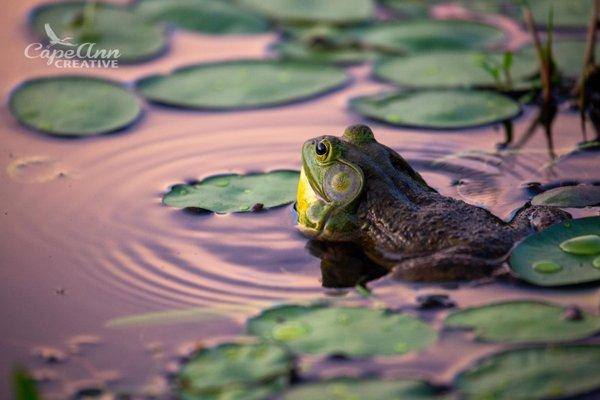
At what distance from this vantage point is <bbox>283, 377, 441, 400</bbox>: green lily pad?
412 centimetres

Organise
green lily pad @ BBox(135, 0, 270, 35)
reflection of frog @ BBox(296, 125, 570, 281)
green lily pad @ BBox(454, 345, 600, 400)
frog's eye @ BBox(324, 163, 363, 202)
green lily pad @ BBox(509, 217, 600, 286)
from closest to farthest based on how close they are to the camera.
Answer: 1. green lily pad @ BBox(454, 345, 600, 400)
2. green lily pad @ BBox(509, 217, 600, 286)
3. reflection of frog @ BBox(296, 125, 570, 281)
4. frog's eye @ BBox(324, 163, 363, 202)
5. green lily pad @ BBox(135, 0, 270, 35)

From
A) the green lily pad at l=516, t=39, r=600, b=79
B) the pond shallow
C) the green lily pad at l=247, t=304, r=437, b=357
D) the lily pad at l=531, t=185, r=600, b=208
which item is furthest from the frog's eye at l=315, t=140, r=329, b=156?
Answer: the green lily pad at l=516, t=39, r=600, b=79

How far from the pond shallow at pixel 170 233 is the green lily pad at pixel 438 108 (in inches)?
3.6

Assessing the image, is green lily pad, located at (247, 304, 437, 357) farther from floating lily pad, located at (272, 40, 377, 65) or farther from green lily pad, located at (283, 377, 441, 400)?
floating lily pad, located at (272, 40, 377, 65)

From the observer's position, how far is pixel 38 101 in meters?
7.36

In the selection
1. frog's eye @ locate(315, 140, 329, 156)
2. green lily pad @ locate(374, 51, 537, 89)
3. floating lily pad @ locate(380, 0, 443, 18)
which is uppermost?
floating lily pad @ locate(380, 0, 443, 18)

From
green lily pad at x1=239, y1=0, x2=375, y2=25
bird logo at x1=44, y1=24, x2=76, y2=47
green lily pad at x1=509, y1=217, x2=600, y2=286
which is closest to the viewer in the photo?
green lily pad at x1=509, y1=217, x2=600, y2=286

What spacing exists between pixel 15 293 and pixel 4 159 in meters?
1.75

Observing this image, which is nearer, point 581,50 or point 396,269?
point 396,269

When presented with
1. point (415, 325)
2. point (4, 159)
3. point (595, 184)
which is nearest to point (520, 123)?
point (595, 184)

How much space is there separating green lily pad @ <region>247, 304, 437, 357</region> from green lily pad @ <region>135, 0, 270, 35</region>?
4.61 meters

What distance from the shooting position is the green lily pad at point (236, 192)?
6.01 metres

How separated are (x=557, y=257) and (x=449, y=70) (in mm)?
3082

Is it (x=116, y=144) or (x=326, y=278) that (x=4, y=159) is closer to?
(x=116, y=144)
